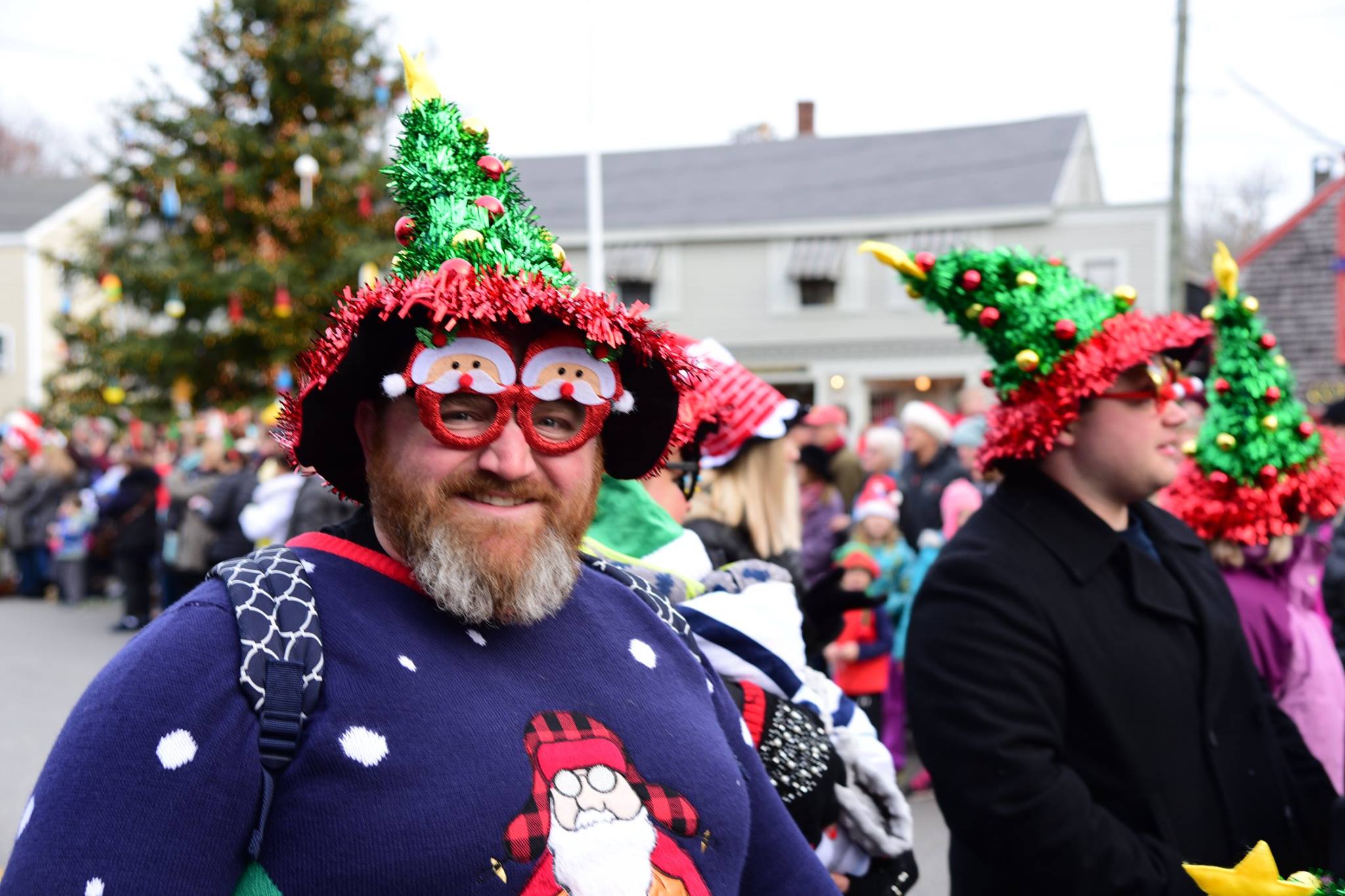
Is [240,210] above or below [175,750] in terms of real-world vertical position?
above

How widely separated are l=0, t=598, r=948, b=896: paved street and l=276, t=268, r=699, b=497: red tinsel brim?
6.17ft

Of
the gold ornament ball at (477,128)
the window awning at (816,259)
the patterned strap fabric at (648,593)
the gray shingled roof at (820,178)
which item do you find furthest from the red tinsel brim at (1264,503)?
the gray shingled roof at (820,178)

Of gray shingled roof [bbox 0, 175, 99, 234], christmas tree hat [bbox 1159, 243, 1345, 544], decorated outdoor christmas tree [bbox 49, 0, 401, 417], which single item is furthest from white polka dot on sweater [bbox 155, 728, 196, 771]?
gray shingled roof [bbox 0, 175, 99, 234]

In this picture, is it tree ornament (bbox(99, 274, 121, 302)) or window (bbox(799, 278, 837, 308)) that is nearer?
tree ornament (bbox(99, 274, 121, 302))

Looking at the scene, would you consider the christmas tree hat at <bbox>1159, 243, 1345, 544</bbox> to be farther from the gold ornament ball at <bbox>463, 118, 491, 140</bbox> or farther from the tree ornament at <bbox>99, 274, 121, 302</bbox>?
the tree ornament at <bbox>99, 274, 121, 302</bbox>

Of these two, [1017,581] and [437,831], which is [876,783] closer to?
[1017,581]

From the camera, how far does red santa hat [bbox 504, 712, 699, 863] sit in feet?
5.31

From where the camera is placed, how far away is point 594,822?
169 cm

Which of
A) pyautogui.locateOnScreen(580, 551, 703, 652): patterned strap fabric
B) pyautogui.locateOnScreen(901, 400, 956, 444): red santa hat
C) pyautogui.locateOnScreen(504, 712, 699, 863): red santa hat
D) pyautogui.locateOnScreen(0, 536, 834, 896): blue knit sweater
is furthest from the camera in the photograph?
pyautogui.locateOnScreen(901, 400, 956, 444): red santa hat

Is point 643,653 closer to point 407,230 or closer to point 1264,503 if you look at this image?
point 407,230

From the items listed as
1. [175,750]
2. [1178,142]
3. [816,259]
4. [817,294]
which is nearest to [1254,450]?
[175,750]

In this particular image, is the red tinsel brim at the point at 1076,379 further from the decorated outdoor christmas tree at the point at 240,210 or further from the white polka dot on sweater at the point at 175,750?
the decorated outdoor christmas tree at the point at 240,210

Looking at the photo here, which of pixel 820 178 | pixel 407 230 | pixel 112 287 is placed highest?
pixel 820 178

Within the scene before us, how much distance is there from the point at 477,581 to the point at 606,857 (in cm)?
43
